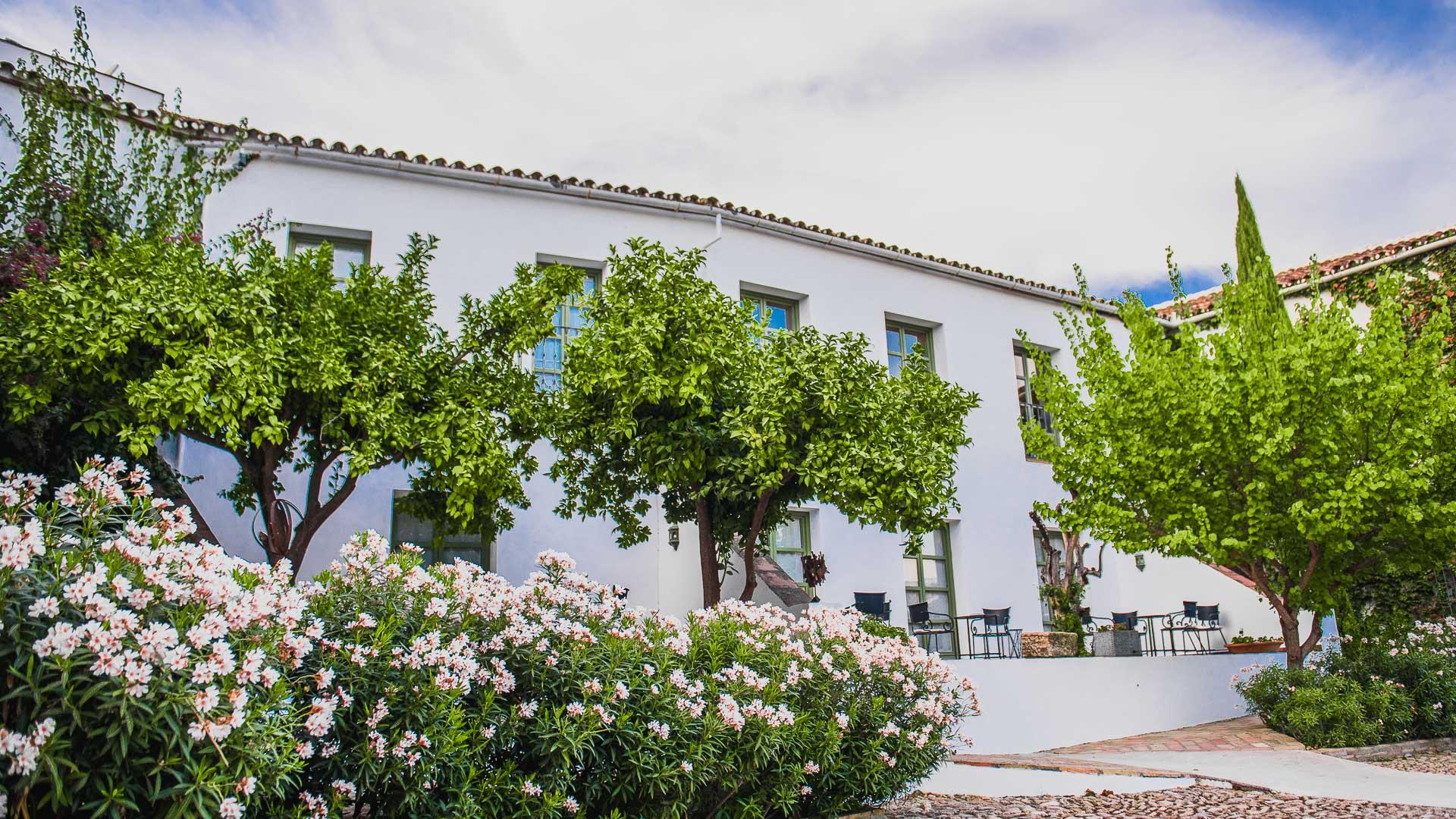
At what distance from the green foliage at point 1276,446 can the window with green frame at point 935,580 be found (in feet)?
8.64

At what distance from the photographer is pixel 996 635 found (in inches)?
511

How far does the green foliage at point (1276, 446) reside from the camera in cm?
1056

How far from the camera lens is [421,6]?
10992mm

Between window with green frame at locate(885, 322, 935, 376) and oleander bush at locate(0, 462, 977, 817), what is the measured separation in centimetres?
905

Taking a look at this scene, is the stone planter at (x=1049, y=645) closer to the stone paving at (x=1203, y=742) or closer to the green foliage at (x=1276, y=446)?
the stone paving at (x=1203, y=742)

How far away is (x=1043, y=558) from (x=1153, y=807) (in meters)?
9.20

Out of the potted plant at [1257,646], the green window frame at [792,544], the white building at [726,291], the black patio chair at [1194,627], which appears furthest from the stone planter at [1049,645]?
the potted plant at [1257,646]

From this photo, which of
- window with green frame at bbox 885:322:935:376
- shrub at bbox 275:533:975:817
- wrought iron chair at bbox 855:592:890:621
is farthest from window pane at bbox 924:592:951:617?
shrub at bbox 275:533:975:817

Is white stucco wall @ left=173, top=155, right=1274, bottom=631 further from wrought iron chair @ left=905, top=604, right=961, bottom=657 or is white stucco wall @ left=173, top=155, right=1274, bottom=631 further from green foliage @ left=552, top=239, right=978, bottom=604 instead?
green foliage @ left=552, top=239, right=978, bottom=604

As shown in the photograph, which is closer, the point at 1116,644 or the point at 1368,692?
the point at 1368,692

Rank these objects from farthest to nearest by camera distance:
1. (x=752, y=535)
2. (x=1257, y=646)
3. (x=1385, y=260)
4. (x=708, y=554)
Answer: (x=1385, y=260) < (x=1257, y=646) < (x=708, y=554) < (x=752, y=535)

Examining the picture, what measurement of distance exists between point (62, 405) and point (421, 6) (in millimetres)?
6111

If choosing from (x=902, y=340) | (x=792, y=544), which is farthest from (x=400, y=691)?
(x=902, y=340)

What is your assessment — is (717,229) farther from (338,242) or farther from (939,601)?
(939,601)
